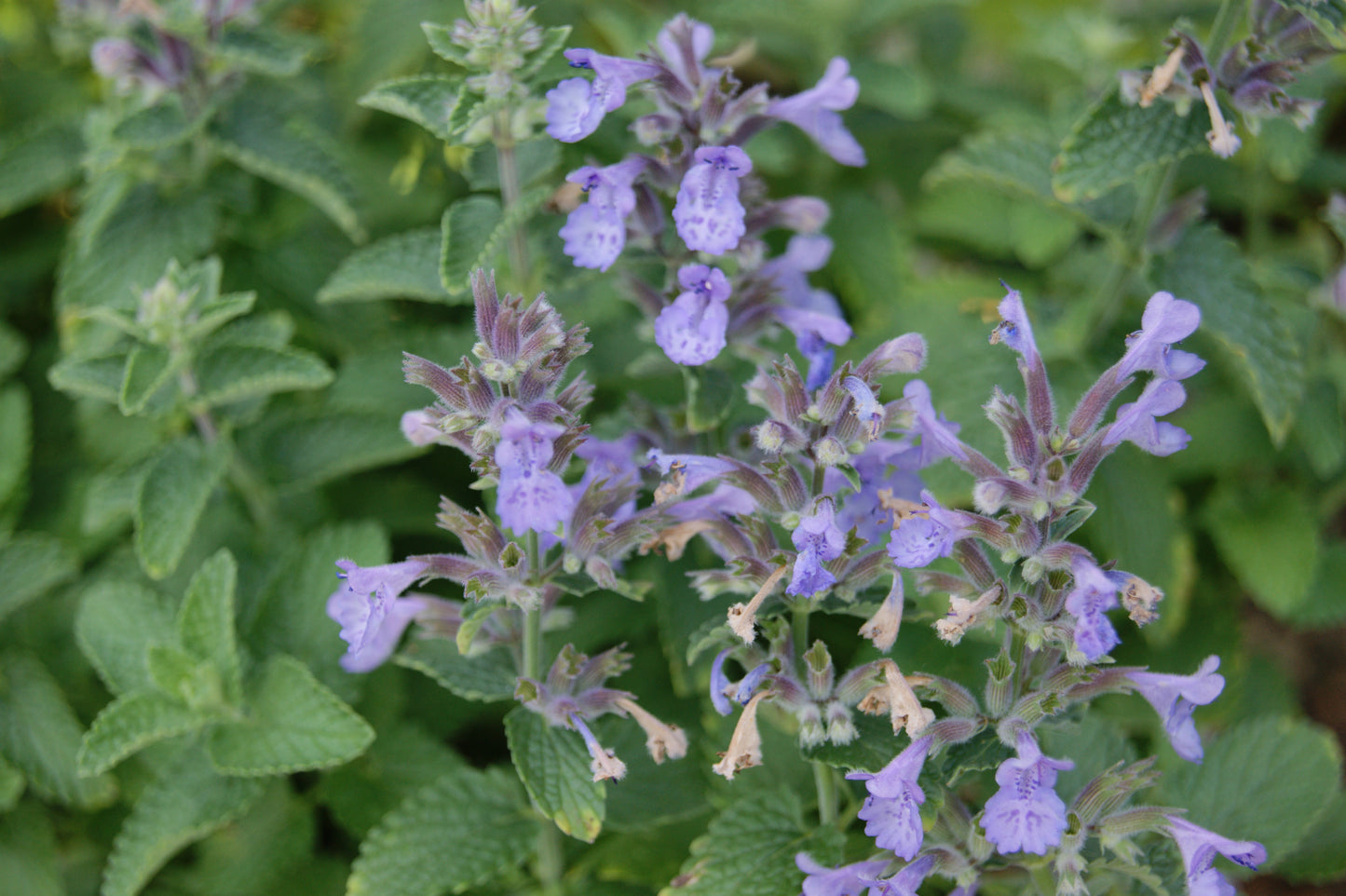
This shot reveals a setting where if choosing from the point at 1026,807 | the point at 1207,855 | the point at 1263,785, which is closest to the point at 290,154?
the point at 1026,807

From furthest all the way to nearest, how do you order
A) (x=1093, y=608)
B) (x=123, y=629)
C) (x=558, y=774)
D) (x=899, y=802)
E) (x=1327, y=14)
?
(x=123, y=629) → (x=1327, y=14) → (x=558, y=774) → (x=899, y=802) → (x=1093, y=608)

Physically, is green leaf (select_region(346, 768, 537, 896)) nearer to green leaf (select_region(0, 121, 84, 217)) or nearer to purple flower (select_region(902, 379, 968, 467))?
purple flower (select_region(902, 379, 968, 467))

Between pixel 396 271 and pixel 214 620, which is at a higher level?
pixel 396 271

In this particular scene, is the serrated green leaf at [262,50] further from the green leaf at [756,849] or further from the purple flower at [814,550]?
the green leaf at [756,849]

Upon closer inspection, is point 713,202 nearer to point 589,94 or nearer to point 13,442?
point 589,94

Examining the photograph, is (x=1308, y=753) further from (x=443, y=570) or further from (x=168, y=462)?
(x=168, y=462)

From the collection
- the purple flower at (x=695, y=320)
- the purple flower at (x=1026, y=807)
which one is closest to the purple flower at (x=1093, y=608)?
the purple flower at (x=1026, y=807)
